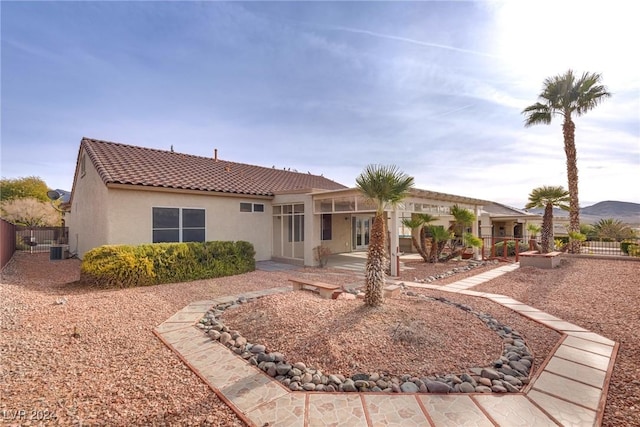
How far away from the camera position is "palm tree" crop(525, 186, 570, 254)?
Answer: 1535 cm

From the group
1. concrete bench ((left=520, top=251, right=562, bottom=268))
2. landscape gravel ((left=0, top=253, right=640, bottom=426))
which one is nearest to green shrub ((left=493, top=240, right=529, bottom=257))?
concrete bench ((left=520, top=251, right=562, bottom=268))

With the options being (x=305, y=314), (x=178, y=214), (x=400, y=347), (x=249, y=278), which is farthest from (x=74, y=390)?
(x=178, y=214)

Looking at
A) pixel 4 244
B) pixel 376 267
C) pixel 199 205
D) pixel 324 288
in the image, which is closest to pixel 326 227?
pixel 199 205

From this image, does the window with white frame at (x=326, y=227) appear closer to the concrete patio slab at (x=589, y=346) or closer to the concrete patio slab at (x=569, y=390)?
the concrete patio slab at (x=589, y=346)

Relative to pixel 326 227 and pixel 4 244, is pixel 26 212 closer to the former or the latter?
pixel 4 244

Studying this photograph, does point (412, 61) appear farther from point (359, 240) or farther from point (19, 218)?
point (19, 218)

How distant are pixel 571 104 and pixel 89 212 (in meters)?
25.7

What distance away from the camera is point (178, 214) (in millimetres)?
12289

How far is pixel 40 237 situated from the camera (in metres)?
22.0

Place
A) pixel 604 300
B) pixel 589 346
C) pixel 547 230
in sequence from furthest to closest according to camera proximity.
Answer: pixel 547 230, pixel 604 300, pixel 589 346

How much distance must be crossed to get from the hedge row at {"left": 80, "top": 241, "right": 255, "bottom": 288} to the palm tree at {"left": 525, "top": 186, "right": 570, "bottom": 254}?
51.0 feet

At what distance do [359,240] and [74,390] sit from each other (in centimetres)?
1748

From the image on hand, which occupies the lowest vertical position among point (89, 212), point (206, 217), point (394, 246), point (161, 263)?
point (161, 263)

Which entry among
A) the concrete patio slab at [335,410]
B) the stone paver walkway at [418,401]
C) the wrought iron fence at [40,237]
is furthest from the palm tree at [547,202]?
the wrought iron fence at [40,237]
